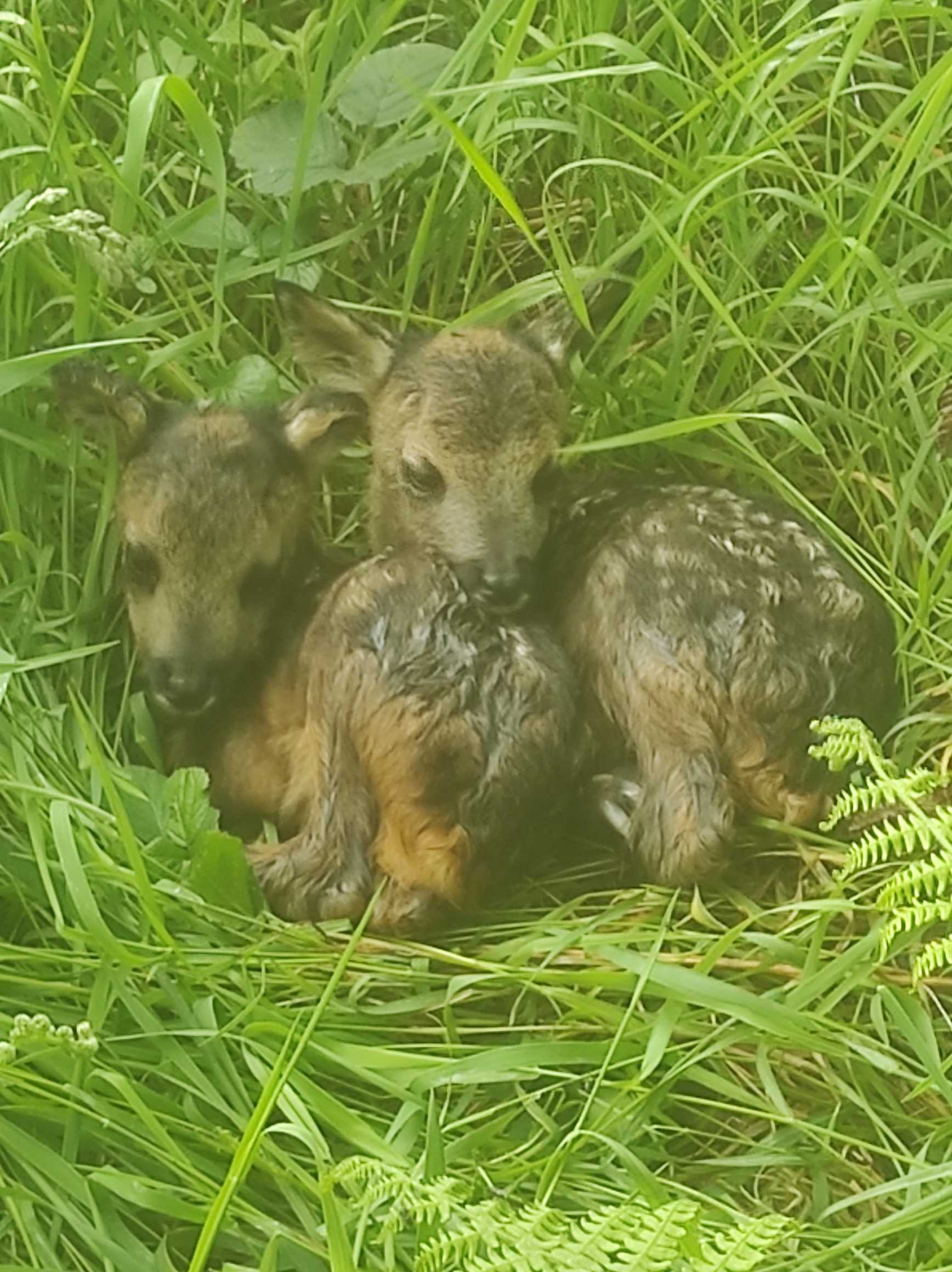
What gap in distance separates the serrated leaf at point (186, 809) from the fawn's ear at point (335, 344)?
0.82 m

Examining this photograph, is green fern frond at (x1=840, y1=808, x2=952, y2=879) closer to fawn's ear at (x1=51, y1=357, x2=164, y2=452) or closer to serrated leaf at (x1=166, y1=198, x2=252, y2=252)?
fawn's ear at (x1=51, y1=357, x2=164, y2=452)

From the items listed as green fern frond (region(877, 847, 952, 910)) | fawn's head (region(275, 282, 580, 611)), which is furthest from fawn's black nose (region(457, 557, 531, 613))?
green fern frond (region(877, 847, 952, 910))

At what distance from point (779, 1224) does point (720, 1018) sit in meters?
0.52

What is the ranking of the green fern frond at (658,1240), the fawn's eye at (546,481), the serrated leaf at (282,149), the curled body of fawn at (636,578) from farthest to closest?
the serrated leaf at (282,149), the fawn's eye at (546,481), the curled body of fawn at (636,578), the green fern frond at (658,1240)

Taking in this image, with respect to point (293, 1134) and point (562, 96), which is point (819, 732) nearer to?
point (293, 1134)

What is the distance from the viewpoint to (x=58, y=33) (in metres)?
3.14

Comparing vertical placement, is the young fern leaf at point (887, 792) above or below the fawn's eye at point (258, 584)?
above

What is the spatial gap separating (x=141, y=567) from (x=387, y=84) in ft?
3.40

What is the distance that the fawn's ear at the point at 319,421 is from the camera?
3.01 m

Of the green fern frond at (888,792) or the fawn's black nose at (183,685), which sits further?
the fawn's black nose at (183,685)

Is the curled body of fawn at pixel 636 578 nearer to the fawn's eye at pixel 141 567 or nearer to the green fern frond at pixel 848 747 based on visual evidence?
the green fern frond at pixel 848 747

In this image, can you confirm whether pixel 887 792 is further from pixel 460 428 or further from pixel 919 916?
pixel 460 428

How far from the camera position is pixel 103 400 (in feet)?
9.39

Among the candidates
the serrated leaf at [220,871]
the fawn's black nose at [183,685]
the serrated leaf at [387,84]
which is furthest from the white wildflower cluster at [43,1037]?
the serrated leaf at [387,84]
